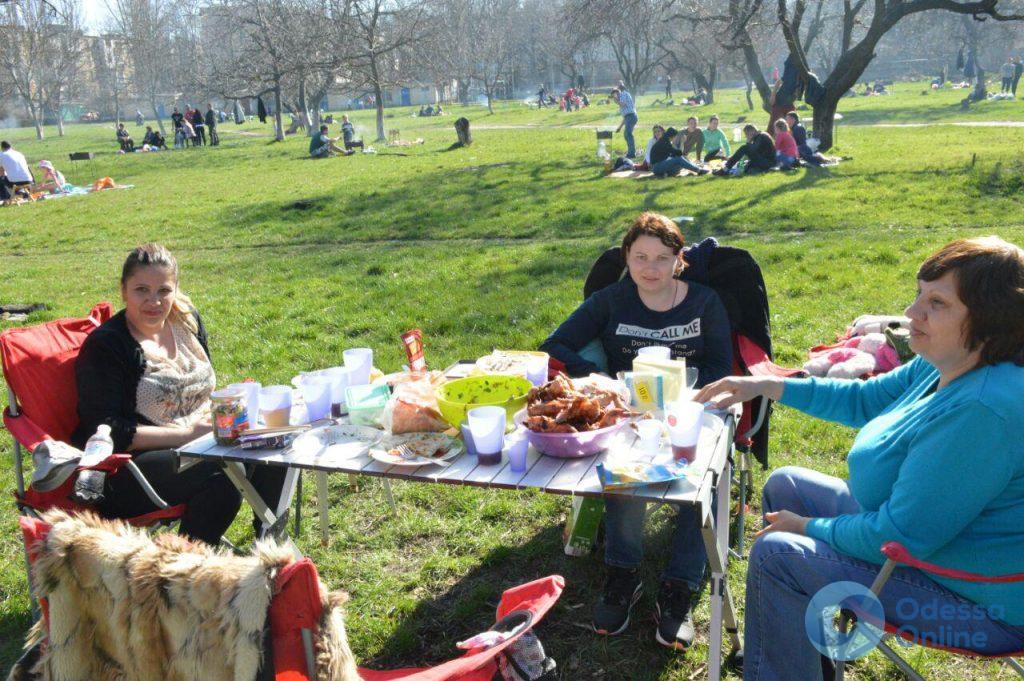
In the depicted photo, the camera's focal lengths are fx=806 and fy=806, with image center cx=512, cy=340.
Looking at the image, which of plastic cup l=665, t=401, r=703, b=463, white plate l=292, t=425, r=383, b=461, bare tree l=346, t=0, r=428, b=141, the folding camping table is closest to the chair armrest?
the folding camping table

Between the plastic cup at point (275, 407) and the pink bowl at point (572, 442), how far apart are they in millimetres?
927

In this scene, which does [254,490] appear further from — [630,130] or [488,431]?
[630,130]

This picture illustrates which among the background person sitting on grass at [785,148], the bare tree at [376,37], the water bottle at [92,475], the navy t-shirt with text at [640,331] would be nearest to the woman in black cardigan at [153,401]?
the water bottle at [92,475]

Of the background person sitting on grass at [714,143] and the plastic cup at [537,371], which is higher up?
the background person sitting on grass at [714,143]

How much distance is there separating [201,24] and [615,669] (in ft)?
245

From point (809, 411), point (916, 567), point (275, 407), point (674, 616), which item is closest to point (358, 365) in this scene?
point (275, 407)

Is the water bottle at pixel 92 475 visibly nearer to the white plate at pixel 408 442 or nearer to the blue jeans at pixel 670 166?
the white plate at pixel 408 442

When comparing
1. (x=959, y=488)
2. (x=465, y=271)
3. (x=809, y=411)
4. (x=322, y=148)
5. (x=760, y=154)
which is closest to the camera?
(x=959, y=488)

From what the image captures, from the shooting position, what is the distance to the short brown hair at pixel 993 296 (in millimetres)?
2041

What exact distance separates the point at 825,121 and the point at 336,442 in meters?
16.6

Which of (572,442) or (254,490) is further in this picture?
(254,490)

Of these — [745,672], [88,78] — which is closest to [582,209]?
[745,672]

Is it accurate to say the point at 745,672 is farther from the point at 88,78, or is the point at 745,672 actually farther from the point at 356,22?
the point at 88,78

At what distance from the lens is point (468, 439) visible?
8.87 feet
